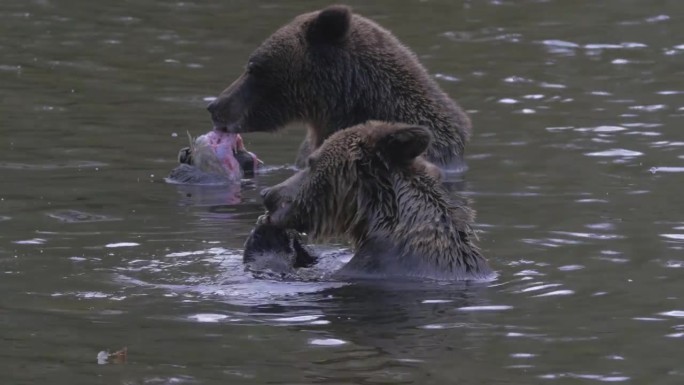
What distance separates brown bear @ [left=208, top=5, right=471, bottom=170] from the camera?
467 inches

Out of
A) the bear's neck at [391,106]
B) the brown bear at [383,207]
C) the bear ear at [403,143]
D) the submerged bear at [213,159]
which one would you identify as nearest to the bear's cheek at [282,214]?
the brown bear at [383,207]

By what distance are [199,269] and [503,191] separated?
10.6 ft

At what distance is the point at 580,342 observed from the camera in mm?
7680

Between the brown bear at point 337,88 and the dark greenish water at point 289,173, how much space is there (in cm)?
55

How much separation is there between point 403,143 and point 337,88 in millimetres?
2994

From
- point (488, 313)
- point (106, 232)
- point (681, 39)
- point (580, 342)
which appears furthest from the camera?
point (681, 39)

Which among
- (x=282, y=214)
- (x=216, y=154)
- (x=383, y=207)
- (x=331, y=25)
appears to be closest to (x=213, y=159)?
(x=216, y=154)

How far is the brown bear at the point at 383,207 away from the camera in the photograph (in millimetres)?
9008

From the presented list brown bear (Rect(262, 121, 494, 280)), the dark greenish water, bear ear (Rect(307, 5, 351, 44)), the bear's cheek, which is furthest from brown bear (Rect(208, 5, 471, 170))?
the bear's cheek

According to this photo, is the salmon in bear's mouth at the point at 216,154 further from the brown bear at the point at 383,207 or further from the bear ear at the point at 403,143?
the bear ear at the point at 403,143

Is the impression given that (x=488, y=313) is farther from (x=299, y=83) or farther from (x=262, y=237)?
(x=299, y=83)

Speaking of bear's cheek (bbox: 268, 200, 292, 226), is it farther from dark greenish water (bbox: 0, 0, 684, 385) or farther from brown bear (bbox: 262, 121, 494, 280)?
dark greenish water (bbox: 0, 0, 684, 385)

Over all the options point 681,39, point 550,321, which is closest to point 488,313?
point 550,321

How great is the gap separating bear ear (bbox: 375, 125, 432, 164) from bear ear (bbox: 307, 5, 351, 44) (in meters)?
2.82
